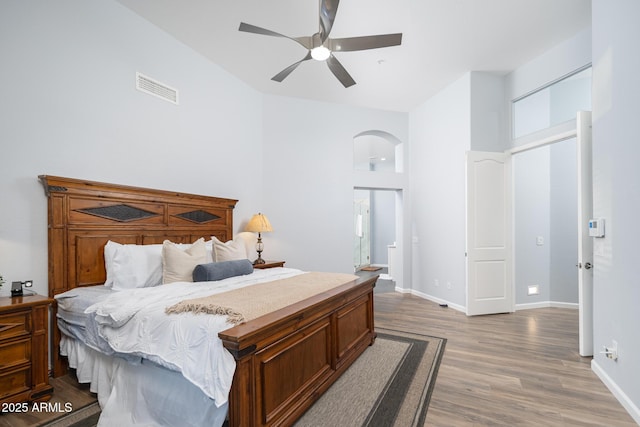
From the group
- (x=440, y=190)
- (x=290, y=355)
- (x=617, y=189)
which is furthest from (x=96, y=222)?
(x=440, y=190)

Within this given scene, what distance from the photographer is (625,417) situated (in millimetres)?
2008

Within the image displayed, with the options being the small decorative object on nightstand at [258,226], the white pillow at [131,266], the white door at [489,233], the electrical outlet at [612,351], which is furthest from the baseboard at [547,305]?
the white pillow at [131,266]

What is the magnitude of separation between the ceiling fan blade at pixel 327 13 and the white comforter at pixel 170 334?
2160 millimetres

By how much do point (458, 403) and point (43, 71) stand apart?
161 inches

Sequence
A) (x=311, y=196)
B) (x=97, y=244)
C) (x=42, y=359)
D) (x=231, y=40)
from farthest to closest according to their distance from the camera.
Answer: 1. (x=311, y=196)
2. (x=231, y=40)
3. (x=97, y=244)
4. (x=42, y=359)

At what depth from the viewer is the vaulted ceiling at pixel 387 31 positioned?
3107 mm

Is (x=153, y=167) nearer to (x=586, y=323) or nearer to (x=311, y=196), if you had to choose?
(x=311, y=196)

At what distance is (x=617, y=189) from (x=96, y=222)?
4.17 meters

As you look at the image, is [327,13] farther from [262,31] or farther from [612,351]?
[612,351]

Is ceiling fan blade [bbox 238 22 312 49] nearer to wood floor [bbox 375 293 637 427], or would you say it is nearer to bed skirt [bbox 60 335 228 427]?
bed skirt [bbox 60 335 228 427]

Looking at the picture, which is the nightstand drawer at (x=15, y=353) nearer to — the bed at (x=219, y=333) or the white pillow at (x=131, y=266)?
the bed at (x=219, y=333)

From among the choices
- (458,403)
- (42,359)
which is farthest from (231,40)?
(458,403)

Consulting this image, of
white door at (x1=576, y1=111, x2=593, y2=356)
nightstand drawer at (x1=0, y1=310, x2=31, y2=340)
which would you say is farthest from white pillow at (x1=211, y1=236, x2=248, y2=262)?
white door at (x1=576, y1=111, x2=593, y2=356)

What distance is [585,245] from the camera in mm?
2980
